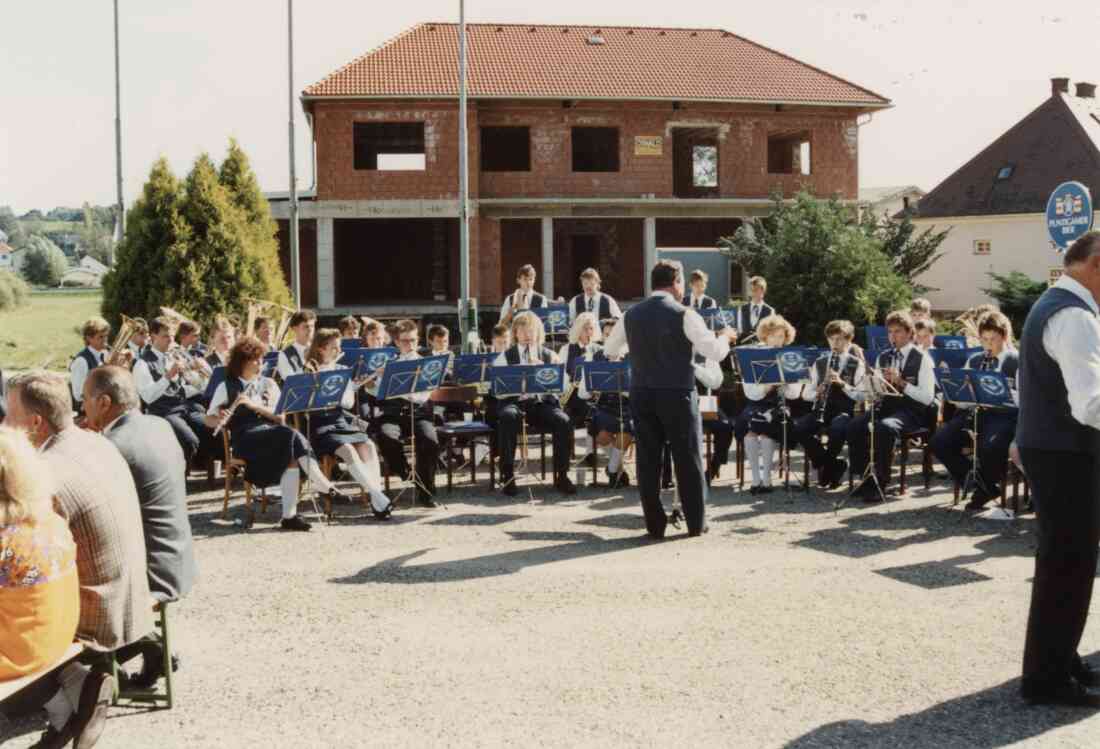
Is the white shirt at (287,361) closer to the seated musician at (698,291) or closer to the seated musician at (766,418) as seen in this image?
the seated musician at (766,418)

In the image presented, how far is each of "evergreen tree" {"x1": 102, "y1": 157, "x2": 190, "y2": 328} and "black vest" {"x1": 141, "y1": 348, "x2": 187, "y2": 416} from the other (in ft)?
35.8

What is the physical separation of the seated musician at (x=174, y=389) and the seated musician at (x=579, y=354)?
12.2 feet

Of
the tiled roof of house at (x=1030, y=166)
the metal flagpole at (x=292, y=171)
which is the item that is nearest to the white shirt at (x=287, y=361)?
the metal flagpole at (x=292, y=171)

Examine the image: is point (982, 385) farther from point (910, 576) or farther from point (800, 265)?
point (800, 265)

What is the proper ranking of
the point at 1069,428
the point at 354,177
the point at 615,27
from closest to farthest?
the point at 1069,428, the point at 354,177, the point at 615,27

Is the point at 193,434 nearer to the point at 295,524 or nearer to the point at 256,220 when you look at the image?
the point at 295,524

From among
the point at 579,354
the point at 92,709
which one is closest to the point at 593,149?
the point at 579,354

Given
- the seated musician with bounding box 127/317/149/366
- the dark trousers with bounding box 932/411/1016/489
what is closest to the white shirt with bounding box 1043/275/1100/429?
the dark trousers with bounding box 932/411/1016/489

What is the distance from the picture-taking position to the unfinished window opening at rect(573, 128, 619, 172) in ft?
137

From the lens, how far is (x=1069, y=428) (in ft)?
18.4

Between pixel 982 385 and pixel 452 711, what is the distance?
641cm

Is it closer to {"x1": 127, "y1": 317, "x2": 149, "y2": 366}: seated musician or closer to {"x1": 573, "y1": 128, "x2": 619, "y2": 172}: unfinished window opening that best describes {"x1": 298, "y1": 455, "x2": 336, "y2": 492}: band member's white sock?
{"x1": 127, "y1": 317, "x2": 149, "y2": 366}: seated musician

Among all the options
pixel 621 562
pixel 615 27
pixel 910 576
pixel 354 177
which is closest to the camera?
pixel 910 576

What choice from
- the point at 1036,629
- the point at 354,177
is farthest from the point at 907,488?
the point at 354,177
